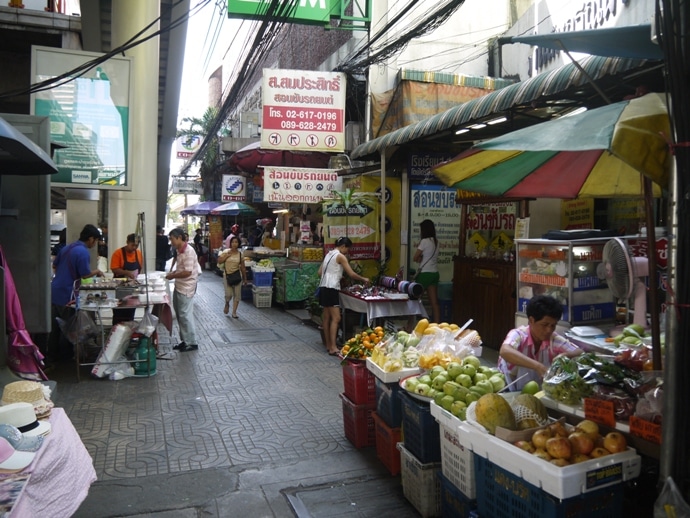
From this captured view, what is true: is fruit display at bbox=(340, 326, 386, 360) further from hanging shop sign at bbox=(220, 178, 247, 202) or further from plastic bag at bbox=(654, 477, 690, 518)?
hanging shop sign at bbox=(220, 178, 247, 202)

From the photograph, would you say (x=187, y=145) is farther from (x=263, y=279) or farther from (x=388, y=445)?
(x=388, y=445)

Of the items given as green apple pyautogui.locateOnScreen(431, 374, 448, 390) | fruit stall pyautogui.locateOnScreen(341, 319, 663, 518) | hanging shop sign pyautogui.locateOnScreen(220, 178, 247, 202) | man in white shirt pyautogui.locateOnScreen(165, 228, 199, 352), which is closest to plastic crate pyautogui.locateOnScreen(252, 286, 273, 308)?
man in white shirt pyautogui.locateOnScreen(165, 228, 199, 352)

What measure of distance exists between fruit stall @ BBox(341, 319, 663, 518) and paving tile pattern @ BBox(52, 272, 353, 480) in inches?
52.6

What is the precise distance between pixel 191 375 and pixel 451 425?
16.6ft

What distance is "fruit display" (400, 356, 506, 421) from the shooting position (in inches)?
145

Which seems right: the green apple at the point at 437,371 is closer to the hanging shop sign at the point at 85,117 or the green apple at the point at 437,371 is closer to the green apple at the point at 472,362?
the green apple at the point at 472,362

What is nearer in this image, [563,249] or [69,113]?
[563,249]

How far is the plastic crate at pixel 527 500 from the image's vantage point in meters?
2.71

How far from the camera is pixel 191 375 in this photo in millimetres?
7723

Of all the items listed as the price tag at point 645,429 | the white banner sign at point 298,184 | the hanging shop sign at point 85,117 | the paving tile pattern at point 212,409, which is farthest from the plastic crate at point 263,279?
the price tag at point 645,429

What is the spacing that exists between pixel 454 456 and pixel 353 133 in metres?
11.6

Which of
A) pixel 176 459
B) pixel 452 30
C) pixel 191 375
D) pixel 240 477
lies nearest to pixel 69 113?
pixel 191 375

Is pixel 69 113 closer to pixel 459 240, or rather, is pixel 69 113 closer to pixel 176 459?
pixel 176 459

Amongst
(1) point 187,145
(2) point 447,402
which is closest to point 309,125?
(2) point 447,402
